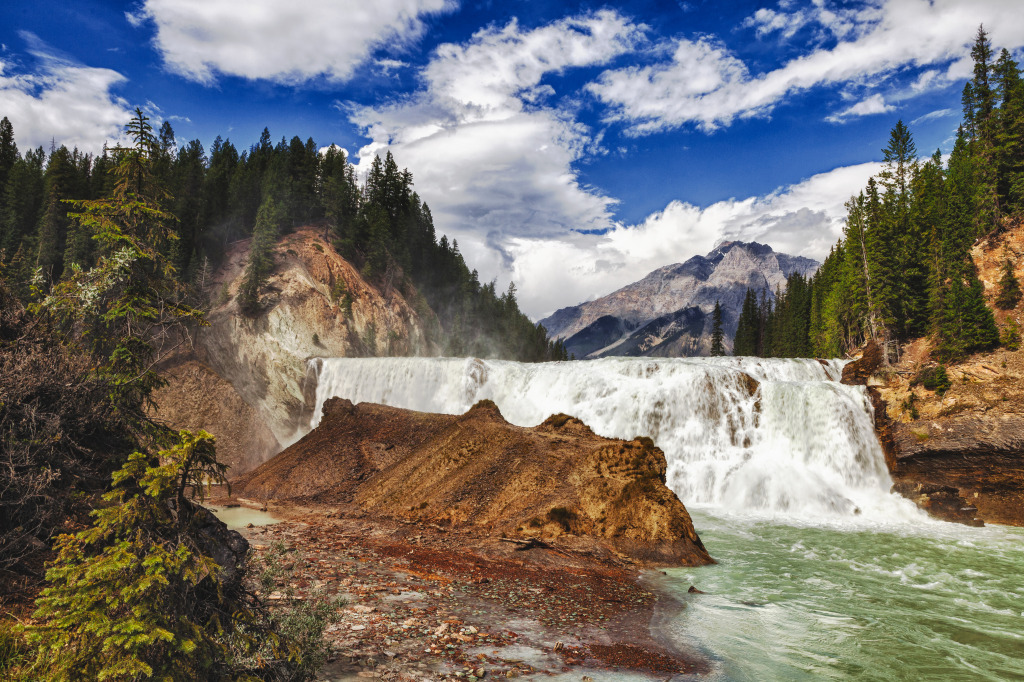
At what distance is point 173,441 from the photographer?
26.6ft

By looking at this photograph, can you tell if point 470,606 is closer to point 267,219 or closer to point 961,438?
point 961,438

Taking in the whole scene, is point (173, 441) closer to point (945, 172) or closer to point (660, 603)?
point (660, 603)

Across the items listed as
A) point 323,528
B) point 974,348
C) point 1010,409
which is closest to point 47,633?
point 323,528

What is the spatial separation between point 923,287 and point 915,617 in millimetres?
42701

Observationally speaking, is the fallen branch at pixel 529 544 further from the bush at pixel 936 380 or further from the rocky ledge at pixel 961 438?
the bush at pixel 936 380

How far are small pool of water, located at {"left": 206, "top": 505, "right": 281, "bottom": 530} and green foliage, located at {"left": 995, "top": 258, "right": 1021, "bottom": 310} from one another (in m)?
42.5

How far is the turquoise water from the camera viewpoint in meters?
7.81

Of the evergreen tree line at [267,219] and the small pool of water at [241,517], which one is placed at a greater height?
the evergreen tree line at [267,219]

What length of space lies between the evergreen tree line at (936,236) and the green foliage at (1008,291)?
231mm

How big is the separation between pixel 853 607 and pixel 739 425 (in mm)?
15410

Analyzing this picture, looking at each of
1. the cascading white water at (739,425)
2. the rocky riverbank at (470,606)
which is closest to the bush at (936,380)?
the cascading white water at (739,425)

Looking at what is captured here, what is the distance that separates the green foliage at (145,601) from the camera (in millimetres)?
3568

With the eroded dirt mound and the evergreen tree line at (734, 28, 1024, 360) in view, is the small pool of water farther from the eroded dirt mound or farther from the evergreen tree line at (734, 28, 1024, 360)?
the evergreen tree line at (734, 28, 1024, 360)

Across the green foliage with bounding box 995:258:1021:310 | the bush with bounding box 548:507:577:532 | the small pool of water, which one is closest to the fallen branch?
the bush with bounding box 548:507:577:532
